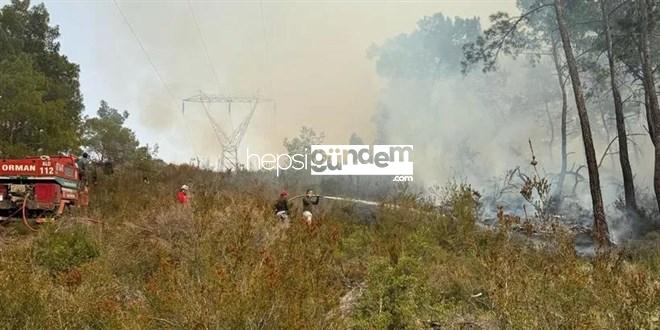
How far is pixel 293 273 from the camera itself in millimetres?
4582

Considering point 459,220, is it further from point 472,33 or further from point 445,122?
point 472,33

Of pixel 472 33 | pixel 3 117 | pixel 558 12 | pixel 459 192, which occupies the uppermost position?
pixel 472 33

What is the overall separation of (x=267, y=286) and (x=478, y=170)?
33.3 metres

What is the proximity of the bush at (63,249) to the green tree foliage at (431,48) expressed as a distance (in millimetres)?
38400

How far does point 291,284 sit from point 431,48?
42928mm

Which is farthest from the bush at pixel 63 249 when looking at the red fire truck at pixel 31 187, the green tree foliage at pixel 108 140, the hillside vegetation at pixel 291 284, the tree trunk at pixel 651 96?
the green tree foliage at pixel 108 140

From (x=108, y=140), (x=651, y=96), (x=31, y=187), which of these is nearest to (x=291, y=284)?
(x=31, y=187)

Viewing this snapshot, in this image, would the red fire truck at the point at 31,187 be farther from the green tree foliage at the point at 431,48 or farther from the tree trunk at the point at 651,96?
the green tree foliage at the point at 431,48

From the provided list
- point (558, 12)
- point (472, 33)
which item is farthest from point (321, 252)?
point (472, 33)

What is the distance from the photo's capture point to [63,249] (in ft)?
27.5

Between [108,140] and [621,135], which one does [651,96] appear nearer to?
[621,135]

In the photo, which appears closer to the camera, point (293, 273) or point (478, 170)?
→ point (293, 273)

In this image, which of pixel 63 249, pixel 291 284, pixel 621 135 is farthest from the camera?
pixel 621 135

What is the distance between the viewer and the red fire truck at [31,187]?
512 inches
